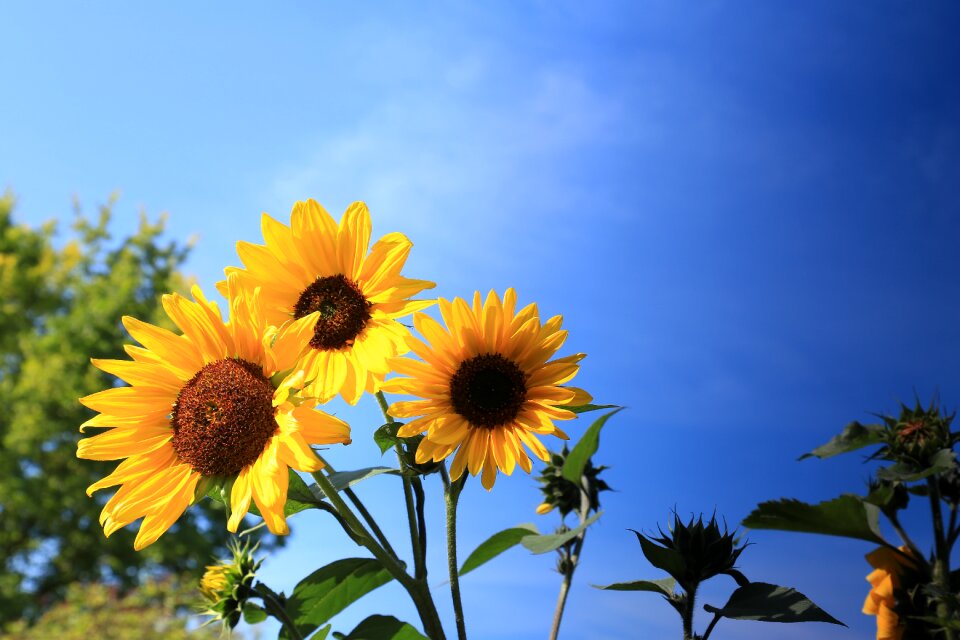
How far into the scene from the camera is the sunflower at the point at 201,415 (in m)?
1.19

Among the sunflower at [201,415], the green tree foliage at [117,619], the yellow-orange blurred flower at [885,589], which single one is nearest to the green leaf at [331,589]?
the sunflower at [201,415]

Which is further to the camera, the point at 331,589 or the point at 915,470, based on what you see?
the point at 915,470

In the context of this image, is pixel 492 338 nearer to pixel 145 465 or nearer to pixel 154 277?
pixel 145 465

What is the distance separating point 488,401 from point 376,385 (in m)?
0.19

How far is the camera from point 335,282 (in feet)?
4.91

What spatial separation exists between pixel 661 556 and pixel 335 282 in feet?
2.37

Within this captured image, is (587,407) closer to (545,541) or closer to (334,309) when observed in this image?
(545,541)

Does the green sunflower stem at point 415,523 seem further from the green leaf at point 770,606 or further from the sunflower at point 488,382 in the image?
the green leaf at point 770,606

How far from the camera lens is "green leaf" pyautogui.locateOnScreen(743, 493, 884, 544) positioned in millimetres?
1680

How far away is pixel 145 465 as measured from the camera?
4.39 ft

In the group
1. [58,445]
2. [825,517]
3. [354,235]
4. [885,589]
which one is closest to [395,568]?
[354,235]

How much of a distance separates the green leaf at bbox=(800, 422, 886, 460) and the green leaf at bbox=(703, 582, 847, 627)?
71 centimetres

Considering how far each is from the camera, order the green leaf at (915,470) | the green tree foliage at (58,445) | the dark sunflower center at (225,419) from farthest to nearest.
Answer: the green tree foliage at (58,445), the green leaf at (915,470), the dark sunflower center at (225,419)

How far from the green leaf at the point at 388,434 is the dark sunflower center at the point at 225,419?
206mm
